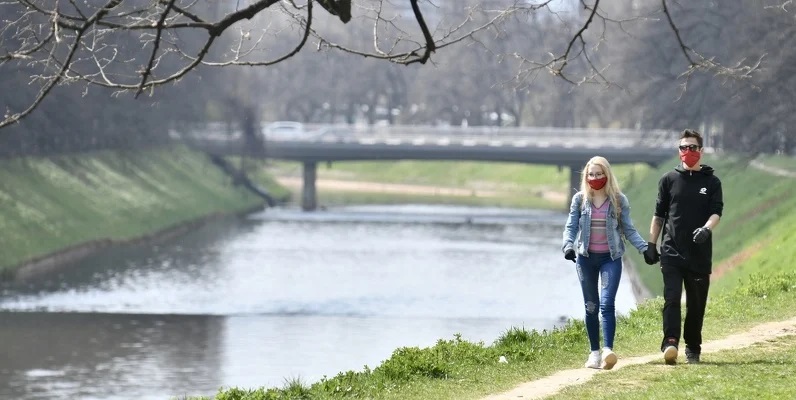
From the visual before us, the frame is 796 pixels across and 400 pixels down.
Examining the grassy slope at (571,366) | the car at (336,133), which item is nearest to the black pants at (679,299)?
the grassy slope at (571,366)

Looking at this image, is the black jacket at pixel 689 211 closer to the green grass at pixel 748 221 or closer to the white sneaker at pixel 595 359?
the white sneaker at pixel 595 359

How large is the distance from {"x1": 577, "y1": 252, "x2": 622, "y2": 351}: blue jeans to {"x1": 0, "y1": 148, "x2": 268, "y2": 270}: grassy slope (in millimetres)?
37094

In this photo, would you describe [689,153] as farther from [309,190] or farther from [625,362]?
[309,190]

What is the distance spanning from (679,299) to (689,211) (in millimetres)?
841

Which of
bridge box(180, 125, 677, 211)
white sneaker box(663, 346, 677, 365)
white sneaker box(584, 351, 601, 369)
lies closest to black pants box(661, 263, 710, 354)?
white sneaker box(663, 346, 677, 365)

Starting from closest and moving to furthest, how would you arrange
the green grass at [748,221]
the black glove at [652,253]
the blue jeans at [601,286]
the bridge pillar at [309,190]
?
the black glove at [652,253] < the blue jeans at [601,286] < the green grass at [748,221] < the bridge pillar at [309,190]

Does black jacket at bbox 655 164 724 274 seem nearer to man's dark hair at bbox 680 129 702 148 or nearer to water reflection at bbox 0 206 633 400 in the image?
man's dark hair at bbox 680 129 702 148

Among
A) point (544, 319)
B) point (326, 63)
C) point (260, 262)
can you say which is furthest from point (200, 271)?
point (326, 63)

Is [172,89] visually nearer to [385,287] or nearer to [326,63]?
[385,287]

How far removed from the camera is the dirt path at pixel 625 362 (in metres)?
14.1

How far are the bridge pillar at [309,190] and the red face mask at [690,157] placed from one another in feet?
243

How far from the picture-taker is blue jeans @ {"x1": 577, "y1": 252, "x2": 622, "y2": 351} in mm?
14617

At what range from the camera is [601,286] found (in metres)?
14.7

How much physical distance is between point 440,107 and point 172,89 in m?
44.9
